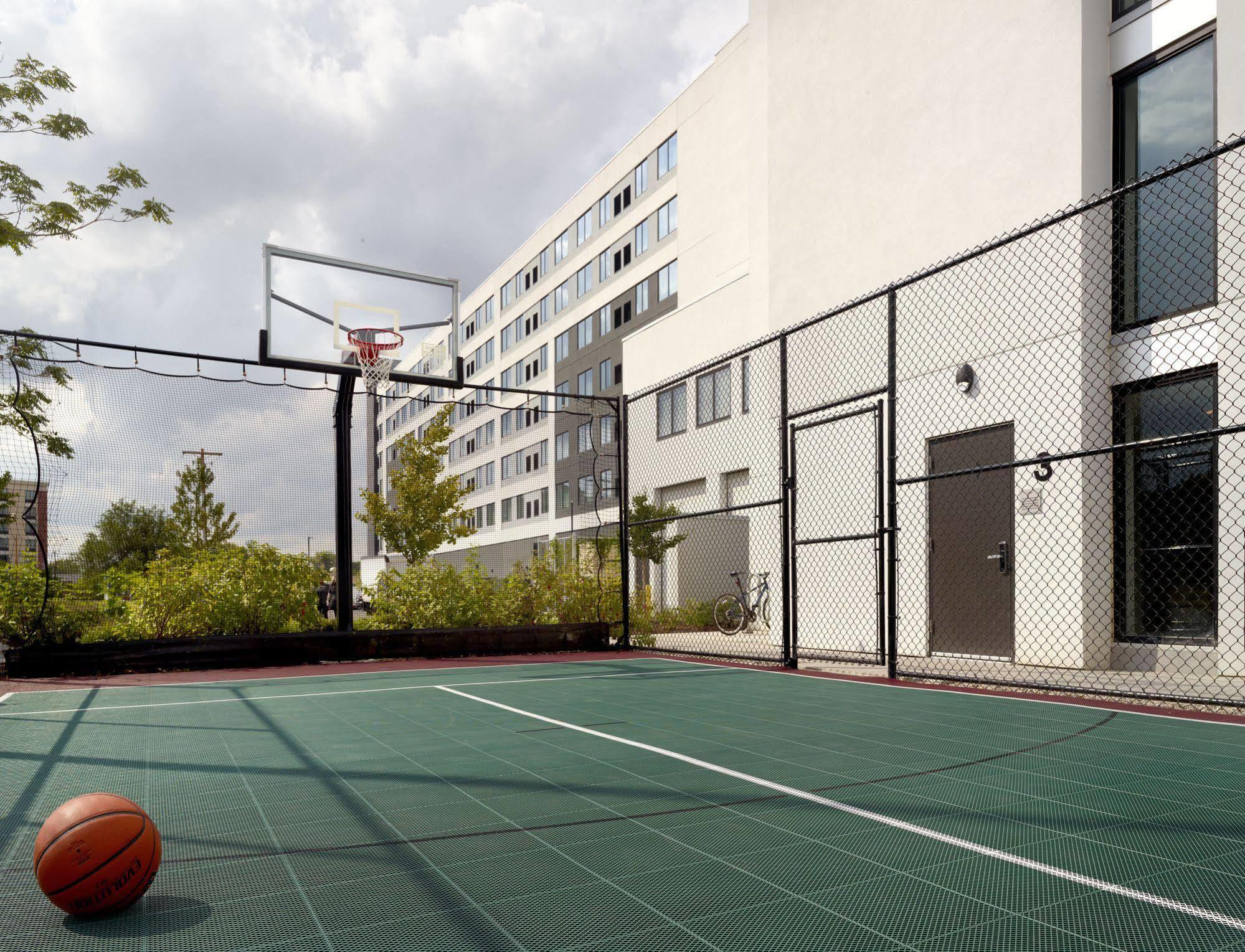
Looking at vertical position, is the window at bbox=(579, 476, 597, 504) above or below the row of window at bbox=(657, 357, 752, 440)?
below

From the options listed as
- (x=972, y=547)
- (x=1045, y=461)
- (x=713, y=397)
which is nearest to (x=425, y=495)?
(x=713, y=397)

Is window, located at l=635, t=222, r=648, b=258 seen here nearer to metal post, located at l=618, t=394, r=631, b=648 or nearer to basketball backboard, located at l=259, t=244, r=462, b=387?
basketball backboard, located at l=259, t=244, r=462, b=387

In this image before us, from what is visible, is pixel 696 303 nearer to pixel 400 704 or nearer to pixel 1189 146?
pixel 1189 146

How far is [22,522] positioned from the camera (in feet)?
34.6

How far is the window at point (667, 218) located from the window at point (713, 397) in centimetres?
1097

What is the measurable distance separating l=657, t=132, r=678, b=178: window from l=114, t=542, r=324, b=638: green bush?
24555 mm

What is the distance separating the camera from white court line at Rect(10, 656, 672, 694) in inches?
352

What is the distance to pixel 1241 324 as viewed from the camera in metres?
8.59

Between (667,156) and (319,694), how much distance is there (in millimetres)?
28781

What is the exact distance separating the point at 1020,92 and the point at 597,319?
29109 millimetres

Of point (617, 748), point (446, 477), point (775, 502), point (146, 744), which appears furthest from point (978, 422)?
point (446, 477)

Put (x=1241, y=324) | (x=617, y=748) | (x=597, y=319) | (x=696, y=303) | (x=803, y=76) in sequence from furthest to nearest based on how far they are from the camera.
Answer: (x=597, y=319)
(x=696, y=303)
(x=803, y=76)
(x=1241, y=324)
(x=617, y=748)

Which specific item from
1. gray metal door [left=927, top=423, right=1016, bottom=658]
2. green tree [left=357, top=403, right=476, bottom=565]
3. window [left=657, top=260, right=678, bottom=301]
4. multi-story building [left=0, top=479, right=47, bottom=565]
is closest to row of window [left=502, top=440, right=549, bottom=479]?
window [left=657, top=260, right=678, bottom=301]

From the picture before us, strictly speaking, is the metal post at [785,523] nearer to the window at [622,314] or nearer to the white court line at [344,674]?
the white court line at [344,674]
